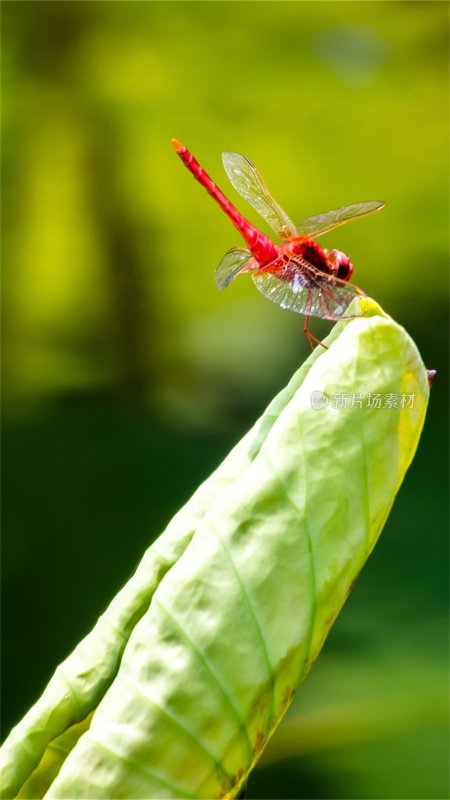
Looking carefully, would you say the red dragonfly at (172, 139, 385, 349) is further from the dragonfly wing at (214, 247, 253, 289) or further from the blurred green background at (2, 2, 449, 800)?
the blurred green background at (2, 2, 449, 800)

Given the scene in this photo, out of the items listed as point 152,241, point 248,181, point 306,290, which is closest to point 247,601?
point 306,290

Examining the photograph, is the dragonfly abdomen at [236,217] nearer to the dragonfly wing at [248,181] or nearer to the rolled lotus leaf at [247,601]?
the dragonfly wing at [248,181]

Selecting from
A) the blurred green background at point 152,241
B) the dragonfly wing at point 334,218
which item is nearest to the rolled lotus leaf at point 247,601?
the dragonfly wing at point 334,218

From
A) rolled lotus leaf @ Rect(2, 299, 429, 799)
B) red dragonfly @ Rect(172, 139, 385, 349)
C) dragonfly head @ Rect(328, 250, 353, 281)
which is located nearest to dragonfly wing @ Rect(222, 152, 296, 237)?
red dragonfly @ Rect(172, 139, 385, 349)

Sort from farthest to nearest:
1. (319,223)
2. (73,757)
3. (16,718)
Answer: (16,718)
(319,223)
(73,757)

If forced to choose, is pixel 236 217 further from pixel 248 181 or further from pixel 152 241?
pixel 152 241

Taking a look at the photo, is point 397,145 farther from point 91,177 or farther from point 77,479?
point 77,479

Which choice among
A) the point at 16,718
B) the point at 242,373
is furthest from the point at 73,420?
the point at 16,718
